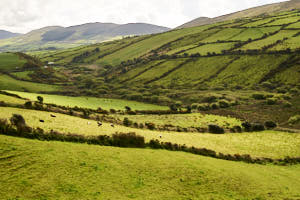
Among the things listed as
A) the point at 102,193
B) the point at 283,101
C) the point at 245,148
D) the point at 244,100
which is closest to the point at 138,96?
the point at 244,100

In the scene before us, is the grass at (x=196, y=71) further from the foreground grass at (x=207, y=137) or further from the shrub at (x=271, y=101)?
the foreground grass at (x=207, y=137)

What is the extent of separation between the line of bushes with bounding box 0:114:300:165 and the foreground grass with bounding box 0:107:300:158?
179cm

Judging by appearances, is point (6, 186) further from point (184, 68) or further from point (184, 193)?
point (184, 68)

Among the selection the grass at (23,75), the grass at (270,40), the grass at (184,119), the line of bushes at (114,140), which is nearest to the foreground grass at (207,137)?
the line of bushes at (114,140)

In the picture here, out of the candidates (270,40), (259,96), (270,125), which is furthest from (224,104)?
(270,40)

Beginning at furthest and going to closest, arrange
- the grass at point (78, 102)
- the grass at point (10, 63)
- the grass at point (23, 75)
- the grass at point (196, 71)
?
the grass at point (10, 63) → the grass at point (196, 71) → the grass at point (23, 75) → the grass at point (78, 102)

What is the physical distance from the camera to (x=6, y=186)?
2006 centimetres

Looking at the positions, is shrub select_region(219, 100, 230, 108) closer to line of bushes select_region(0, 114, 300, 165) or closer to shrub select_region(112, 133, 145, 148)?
line of bushes select_region(0, 114, 300, 165)

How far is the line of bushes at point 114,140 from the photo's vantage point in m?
29.1

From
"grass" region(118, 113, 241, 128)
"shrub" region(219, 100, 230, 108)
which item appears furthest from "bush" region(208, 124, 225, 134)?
"shrub" region(219, 100, 230, 108)

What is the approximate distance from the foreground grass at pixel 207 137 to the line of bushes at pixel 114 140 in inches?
70.4

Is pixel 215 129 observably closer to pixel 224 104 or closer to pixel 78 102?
pixel 224 104

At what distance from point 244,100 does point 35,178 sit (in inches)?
4489

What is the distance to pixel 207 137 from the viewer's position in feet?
175
